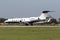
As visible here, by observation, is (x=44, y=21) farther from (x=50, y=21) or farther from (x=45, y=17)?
(x=45, y=17)

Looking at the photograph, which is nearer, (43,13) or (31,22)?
(31,22)

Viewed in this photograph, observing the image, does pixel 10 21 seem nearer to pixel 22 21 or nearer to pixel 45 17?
pixel 22 21

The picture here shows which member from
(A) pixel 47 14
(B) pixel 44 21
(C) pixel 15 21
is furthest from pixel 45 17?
(C) pixel 15 21

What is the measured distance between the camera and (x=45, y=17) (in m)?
108

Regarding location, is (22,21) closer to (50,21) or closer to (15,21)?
(15,21)

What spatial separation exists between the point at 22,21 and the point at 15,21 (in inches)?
133

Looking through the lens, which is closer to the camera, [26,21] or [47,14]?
[26,21]

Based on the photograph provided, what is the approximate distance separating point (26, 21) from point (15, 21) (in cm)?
617

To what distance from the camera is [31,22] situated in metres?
95.9

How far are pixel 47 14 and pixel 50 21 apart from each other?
46.8ft

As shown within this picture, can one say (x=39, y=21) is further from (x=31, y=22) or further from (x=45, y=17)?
(x=45, y=17)

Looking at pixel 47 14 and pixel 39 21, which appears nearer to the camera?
pixel 39 21

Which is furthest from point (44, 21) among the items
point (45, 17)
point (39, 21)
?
point (45, 17)

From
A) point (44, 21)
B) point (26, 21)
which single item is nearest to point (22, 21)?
Result: point (26, 21)
